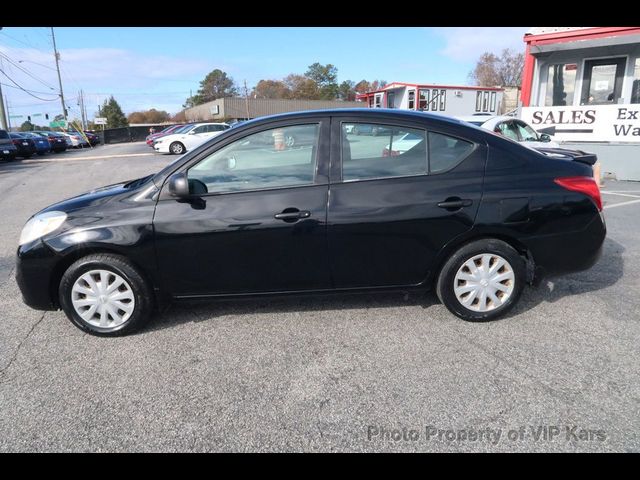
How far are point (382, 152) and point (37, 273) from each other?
8.85 feet

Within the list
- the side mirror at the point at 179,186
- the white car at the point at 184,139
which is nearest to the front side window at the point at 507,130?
the side mirror at the point at 179,186

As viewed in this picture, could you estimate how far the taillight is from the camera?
11.1ft

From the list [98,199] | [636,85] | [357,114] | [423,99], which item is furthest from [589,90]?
[98,199]

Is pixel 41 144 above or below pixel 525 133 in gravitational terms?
below

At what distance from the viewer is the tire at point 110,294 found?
3244mm

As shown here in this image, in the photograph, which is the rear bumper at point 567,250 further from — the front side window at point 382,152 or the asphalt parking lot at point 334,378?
the front side window at point 382,152

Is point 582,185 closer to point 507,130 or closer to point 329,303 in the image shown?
→ point 329,303

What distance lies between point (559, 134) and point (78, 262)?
41.8 ft

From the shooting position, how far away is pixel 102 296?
3.30 m

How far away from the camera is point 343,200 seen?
10.6ft

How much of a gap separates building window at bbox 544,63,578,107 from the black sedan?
1221 centimetres

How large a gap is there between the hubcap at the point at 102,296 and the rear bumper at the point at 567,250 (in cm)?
306

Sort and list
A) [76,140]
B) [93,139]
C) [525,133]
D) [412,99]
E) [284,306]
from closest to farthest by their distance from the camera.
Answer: [284,306] → [525,133] → [412,99] → [76,140] → [93,139]
